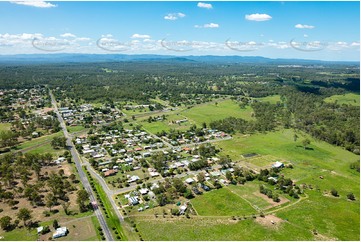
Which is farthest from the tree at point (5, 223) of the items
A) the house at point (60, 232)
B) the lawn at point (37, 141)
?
the lawn at point (37, 141)

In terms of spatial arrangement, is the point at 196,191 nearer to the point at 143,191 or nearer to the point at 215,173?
the point at 215,173

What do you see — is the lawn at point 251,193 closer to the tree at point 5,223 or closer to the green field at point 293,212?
the green field at point 293,212

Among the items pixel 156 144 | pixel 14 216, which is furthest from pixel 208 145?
pixel 14 216

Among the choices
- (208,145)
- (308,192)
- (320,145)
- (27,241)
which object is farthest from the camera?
(320,145)

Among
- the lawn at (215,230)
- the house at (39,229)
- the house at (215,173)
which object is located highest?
the house at (215,173)

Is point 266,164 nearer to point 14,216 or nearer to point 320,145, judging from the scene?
point 320,145
